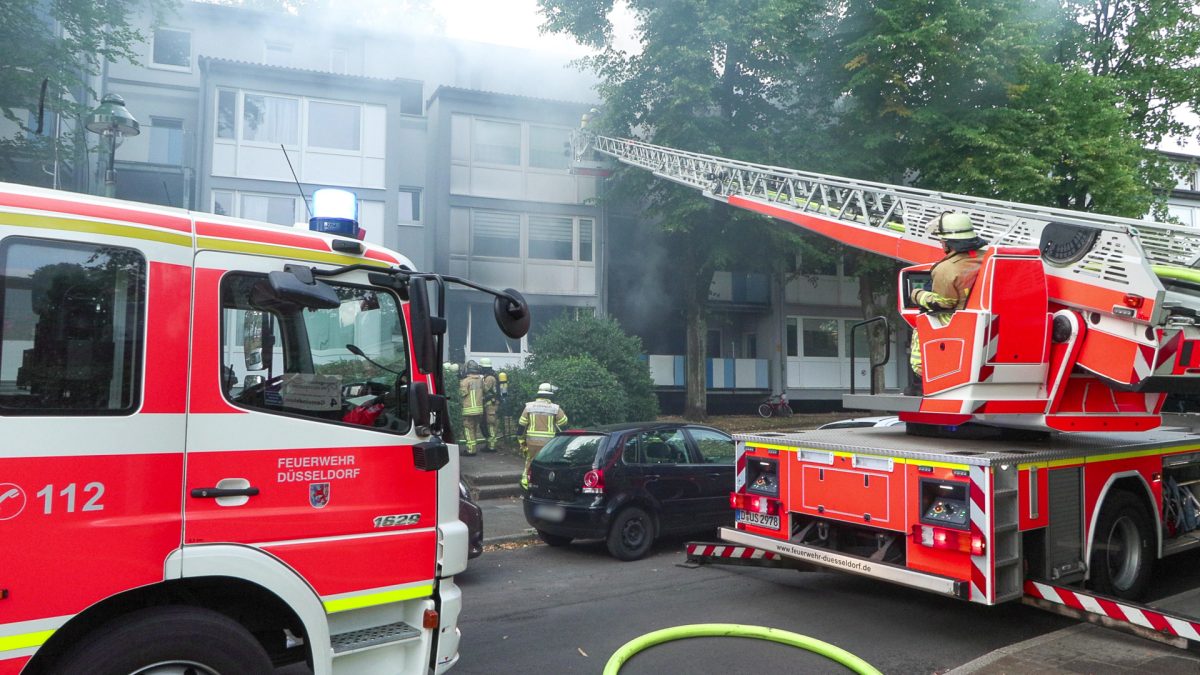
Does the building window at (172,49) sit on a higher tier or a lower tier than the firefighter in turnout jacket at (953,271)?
higher

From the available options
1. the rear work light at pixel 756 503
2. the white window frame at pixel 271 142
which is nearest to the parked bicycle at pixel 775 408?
the white window frame at pixel 271 142

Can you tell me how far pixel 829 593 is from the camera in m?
6.95

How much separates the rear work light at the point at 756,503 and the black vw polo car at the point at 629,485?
5.65ft

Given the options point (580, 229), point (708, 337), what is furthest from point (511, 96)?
point (708, 337)

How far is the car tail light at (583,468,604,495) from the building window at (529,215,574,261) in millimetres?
14295

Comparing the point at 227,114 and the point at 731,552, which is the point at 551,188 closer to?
the point at 227,114

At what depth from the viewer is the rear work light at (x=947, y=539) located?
5121 millimetres

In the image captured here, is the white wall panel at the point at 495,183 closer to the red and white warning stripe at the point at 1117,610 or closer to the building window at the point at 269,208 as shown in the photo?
the building window at the point at 269,208

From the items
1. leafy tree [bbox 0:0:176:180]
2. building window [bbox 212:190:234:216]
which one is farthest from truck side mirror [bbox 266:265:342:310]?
building window [bbox 212:190:234:216]

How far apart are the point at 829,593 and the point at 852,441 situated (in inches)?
61.0

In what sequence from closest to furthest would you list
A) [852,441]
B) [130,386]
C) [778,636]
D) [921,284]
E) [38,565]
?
[38,565] < [130,386] < [778,636] < [852,441] < [921,284]

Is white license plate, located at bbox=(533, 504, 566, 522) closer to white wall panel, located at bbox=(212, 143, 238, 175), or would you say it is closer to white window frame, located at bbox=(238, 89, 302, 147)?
white window frame, located at bbox=(238, 89, 302, 147)

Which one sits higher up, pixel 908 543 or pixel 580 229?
pixel 580 229

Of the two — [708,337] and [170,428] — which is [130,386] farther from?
[708,337]
